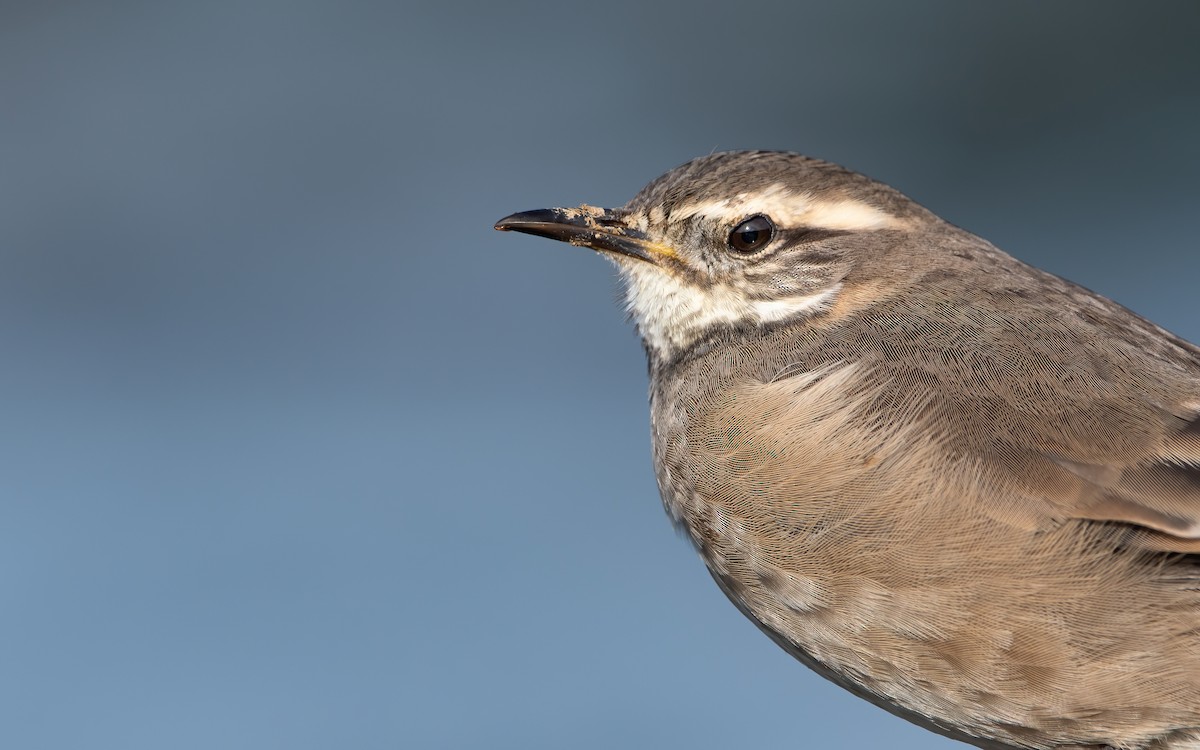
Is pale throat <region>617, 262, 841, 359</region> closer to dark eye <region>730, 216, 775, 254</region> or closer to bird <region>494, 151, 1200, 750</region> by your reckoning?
bird <region>494, 151, 1200, 750</region>

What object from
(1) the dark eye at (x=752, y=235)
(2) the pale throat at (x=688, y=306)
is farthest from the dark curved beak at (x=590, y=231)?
(1) the dark eye at (x=752, y=235)

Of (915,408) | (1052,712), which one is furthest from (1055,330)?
(1052,712)

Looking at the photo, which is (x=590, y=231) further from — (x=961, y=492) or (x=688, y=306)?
(x=961, y=492)

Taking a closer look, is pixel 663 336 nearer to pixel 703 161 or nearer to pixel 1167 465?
pixel 703 161

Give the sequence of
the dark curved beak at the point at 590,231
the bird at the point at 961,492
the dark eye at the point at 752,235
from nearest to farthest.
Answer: the bird at the point at 961,492, the dark eye at the point at 752,235, the dark curved beak at the point at 590,231

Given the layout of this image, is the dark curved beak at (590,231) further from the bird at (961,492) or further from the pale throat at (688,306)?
the bird at (961,492)
